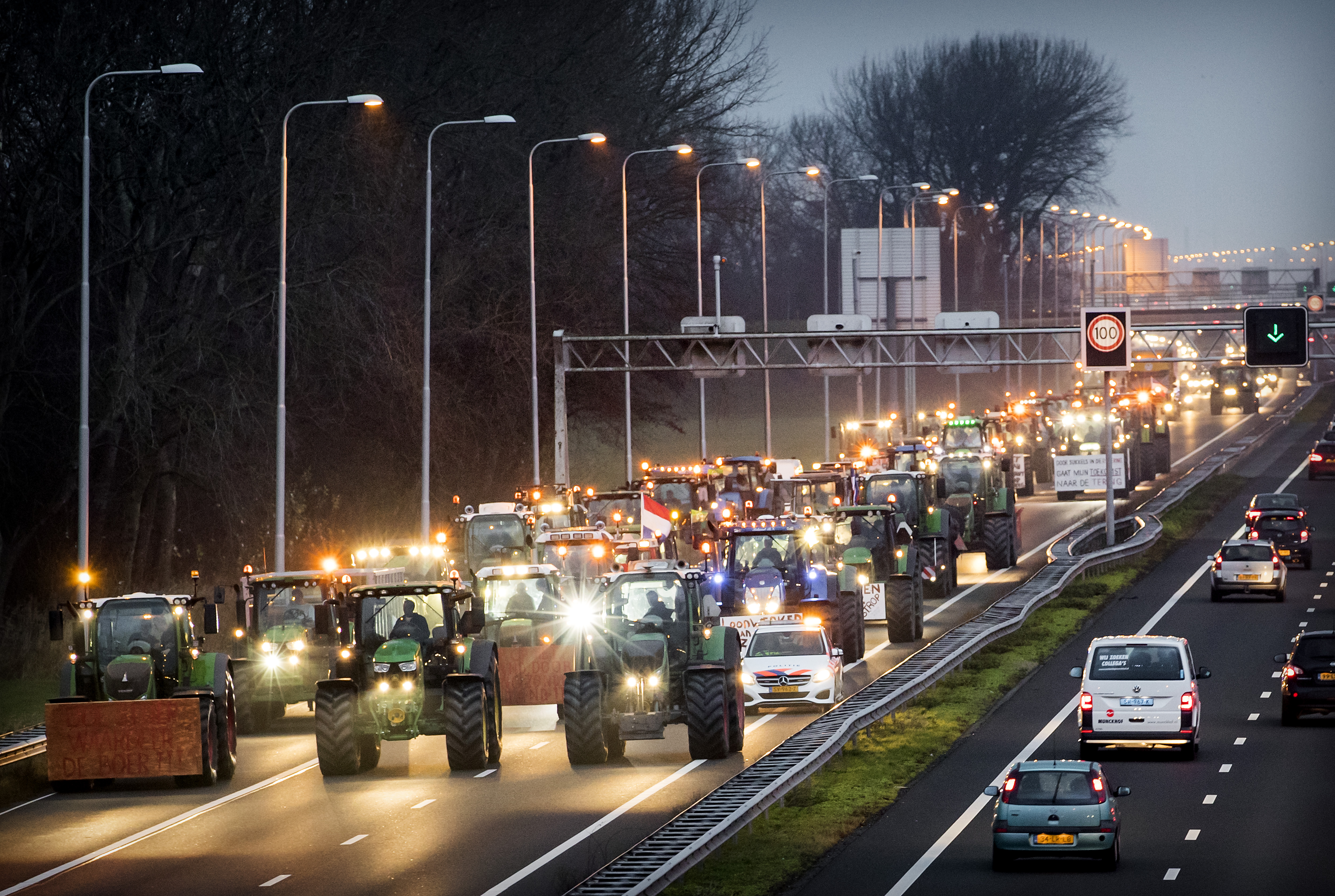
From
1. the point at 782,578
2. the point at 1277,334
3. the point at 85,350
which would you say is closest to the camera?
the point at 85,350

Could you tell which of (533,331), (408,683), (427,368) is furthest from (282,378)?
(533,331)

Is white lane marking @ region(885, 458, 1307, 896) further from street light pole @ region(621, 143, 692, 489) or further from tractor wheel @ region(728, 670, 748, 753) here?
street light pole @ region(621, 143, 692, 489)

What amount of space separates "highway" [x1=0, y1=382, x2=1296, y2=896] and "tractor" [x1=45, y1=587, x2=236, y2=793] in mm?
420

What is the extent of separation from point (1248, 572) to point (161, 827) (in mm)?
31713

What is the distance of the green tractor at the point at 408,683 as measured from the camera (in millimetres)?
26594

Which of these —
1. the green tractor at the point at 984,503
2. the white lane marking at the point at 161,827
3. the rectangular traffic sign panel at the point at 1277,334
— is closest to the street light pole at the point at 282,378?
the white lane marking at the point at 161,827

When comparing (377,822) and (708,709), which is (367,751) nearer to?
(377,822)

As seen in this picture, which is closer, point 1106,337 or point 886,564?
point 886,564

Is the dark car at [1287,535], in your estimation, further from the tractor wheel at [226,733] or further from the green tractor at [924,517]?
the tractor wheel at [226,733]

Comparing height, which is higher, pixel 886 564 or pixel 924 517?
pixel 924 517

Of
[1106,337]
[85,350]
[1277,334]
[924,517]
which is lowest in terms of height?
[924,517]

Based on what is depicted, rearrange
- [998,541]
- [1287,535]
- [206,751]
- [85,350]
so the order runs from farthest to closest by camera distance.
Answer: [1287,535] < [998,541] < [85,350] < [206,751]

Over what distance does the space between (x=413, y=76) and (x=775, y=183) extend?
8459 cm

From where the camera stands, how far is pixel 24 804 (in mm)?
26141
